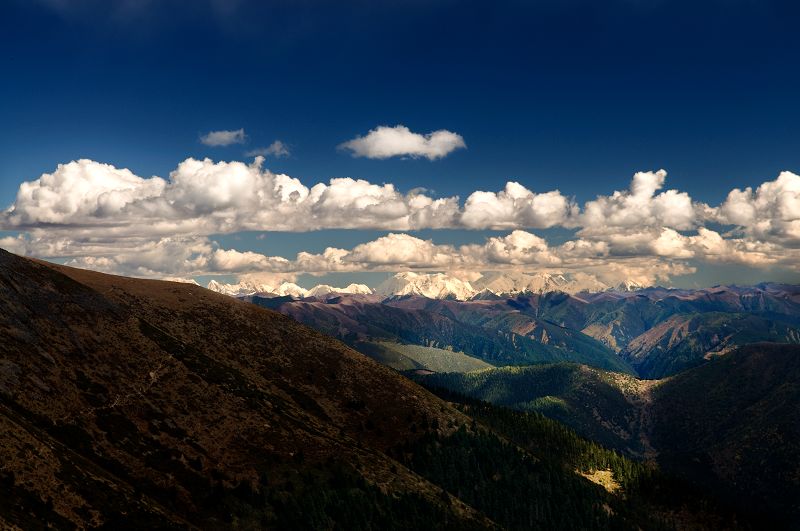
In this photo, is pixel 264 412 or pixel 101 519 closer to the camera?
pixel 101 519

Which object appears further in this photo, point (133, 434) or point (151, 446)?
point (133, 434)

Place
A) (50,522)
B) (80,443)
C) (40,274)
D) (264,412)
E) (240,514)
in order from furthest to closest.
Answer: (40,274) → (264,412) → (240,514) → (80,443) → (50,522)

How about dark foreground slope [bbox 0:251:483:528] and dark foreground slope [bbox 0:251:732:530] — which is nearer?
dark foreground slope [bbox 0:251:483:528]

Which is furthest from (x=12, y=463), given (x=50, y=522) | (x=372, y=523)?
(x=372, y=523)

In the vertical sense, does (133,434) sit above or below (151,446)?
above

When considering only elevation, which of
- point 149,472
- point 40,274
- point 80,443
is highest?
point 40,274

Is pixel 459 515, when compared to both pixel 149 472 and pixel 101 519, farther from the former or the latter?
pixel 101 519

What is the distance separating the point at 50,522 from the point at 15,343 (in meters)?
76.3

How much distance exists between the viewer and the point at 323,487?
501 feet

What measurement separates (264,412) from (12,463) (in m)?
91.0

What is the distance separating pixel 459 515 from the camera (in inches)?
6491

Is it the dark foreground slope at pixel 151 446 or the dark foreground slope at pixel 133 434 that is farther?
the dark foreground slope at pixel 151 446

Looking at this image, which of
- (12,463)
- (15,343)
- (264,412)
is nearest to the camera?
(12,463)

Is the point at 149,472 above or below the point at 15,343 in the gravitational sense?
below
